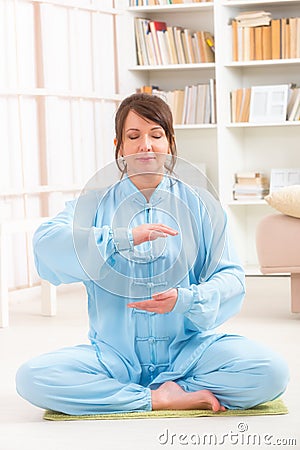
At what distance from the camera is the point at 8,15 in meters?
4.82

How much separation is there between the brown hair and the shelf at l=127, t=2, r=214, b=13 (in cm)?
314

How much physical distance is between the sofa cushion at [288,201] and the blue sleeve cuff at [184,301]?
1704 millimetres

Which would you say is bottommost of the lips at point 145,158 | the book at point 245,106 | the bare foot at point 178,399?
the bare foot at point 178,399

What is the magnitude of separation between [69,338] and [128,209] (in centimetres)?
136

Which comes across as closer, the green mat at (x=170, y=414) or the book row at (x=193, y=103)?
the green mat at (x=170, y=414)

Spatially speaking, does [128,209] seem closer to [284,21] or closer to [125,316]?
[125,316]

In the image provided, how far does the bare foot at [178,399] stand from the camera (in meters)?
2.53

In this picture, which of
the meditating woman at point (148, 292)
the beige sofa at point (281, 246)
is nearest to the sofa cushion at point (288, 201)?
the beige sofa at point (281, 246)

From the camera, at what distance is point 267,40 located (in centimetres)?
552

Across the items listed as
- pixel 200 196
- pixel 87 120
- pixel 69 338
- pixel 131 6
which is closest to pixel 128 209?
pixel 200 196

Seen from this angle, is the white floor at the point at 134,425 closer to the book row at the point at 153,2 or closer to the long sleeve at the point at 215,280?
the long sleeve at the point at 215,280
